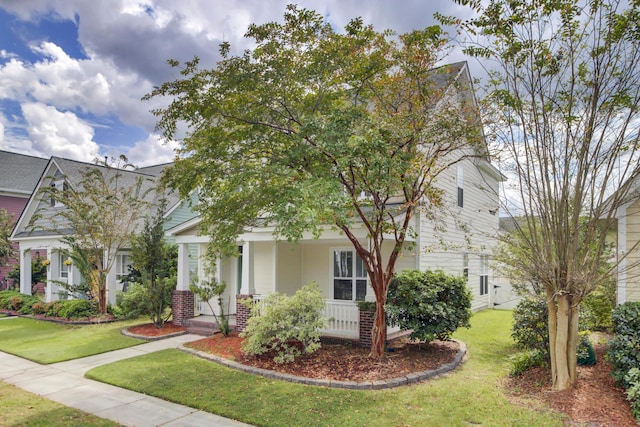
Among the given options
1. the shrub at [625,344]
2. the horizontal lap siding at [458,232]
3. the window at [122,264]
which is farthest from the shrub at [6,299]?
the shrub at [625,344]

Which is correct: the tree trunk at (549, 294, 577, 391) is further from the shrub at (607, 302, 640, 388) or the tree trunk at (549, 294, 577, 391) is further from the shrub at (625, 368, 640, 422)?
the shrub at (625, 368, 640, 422)

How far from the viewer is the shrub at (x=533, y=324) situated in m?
7.50

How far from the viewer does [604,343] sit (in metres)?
9.25

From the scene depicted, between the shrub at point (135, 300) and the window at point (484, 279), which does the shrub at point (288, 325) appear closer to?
the shrub at point (135, 300)

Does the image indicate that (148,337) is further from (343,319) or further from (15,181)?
(15,181)

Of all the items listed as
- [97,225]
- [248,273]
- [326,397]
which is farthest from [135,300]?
[326,397]

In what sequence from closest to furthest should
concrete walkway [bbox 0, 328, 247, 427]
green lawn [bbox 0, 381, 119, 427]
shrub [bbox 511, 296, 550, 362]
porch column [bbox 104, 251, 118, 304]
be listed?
1. green lawn [bbox 0, 381, 119, 427]
2. concrete walkway [bbox 0, 328, 247, 427]
3. shrub [bbox 511, 296, 550, 362]
4. porch column [bbox 104, 251, 118, 304]

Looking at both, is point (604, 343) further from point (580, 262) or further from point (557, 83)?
point (557, 83)

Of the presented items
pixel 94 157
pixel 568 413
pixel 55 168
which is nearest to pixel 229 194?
pixel 568 413

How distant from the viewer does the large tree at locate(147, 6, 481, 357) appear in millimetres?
6934

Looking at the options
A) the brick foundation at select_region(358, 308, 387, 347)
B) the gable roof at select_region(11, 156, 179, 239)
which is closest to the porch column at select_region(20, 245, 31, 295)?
the gable roof at select_region(11, 156, 179, 239)

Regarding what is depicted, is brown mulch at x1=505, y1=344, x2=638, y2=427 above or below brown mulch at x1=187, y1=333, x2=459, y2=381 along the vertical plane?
above

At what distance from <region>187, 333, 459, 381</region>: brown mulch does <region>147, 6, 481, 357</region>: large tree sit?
1.78 ft

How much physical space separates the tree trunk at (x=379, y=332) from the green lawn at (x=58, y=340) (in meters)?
6.82
